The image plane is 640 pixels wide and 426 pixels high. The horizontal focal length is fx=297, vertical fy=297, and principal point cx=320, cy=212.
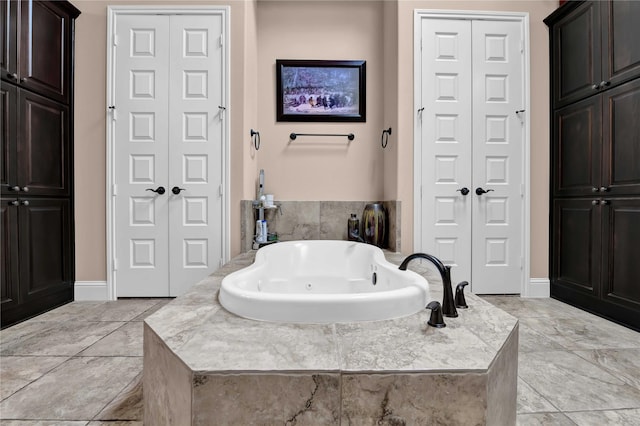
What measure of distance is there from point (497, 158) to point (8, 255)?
3.71m

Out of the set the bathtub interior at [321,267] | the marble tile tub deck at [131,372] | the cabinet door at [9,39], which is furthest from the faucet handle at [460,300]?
the cabinet door at [9,39]

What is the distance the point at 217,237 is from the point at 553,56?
330cm

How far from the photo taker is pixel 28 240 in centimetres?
205

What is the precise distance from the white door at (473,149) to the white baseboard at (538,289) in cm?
11

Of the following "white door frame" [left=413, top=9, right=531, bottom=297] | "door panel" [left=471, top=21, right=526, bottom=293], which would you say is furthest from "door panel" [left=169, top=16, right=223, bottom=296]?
"door panel" [left=471, top=21, right=526, bottom=293]

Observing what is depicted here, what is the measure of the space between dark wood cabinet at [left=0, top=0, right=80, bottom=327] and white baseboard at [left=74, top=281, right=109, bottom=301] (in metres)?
0.06

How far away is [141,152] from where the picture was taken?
2.52 metres

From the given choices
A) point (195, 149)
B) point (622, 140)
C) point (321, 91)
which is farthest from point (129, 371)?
point (622, 140)

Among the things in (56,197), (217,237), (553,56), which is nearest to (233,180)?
(217,237)

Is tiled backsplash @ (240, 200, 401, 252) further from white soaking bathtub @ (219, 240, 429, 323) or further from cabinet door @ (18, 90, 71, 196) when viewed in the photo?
cabinet door @ (18, 90, 71, 196)

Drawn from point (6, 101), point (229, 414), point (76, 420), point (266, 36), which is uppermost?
point (266, 36)

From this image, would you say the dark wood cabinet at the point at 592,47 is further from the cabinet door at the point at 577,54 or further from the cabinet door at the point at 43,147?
the cabinet door at the point at 43,147

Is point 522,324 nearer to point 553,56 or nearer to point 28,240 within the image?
point 553,56

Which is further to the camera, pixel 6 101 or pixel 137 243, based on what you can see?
pixel 137 243
